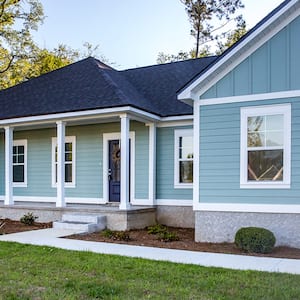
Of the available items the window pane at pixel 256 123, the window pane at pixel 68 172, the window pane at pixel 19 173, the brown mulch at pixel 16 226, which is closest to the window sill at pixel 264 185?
the window pane at pixel 256 123

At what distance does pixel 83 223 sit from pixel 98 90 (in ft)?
12.8

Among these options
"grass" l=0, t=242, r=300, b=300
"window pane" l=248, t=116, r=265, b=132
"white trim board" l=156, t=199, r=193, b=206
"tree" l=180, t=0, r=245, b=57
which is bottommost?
"grass" l=0, t=242, r=300, b=300

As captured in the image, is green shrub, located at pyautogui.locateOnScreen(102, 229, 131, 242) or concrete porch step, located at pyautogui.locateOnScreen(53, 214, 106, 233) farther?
concrete porch step, located at pyautogui.locateOnScreen(53, 214, 106, 233)

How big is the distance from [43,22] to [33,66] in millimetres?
3063

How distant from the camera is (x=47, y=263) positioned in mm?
6109

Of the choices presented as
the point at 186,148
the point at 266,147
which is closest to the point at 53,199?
the point at 186,148

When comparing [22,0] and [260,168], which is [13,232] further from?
[22,0]

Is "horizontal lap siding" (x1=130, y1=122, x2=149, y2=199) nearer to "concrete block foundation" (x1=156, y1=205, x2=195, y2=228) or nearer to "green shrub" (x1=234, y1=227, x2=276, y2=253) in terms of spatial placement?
"concrete block foundation" (x1=156, y1=205, x2=195, y2=228)

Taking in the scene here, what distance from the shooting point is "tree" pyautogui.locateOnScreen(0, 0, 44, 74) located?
23125mm

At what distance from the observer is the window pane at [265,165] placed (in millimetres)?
7898

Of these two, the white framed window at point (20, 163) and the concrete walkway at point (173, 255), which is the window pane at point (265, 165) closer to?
the concrete walkway at point (173, 255)

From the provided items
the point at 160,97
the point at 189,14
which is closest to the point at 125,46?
the point at 189,14

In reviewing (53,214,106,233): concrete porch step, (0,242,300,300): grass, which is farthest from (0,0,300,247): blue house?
(0,242,300,300): grass

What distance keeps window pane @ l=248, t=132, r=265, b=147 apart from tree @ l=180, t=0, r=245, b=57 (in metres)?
18.8
